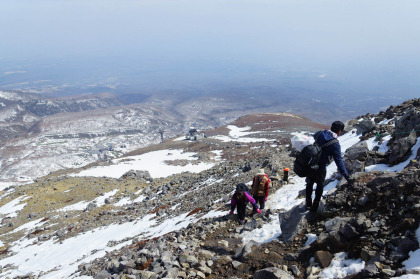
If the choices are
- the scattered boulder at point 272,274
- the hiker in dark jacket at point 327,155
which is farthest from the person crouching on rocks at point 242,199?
the scattered boulder at point 272,274

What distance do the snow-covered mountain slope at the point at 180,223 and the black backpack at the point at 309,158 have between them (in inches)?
70.2

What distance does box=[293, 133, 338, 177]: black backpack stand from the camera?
332 inches

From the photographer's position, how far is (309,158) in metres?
8.49


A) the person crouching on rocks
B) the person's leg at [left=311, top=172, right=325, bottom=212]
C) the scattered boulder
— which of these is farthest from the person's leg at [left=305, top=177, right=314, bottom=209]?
the person crouching on rocks

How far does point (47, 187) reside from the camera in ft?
135

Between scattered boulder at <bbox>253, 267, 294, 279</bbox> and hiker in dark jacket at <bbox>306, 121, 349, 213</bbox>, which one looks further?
hiker in dark jacket at <bbox>306, 121, 349, 213</bbox>

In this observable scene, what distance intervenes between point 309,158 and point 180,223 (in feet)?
38.6

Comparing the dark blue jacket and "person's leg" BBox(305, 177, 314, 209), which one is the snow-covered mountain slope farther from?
the dark blue jacket

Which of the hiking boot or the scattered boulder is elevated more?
the hiking boot

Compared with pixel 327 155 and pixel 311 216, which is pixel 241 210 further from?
pixel 327 155

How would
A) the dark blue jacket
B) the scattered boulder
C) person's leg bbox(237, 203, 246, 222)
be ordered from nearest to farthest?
the scattered boulder → the dark blue jacket → person's leg bbox(237, 203, 246, 222)

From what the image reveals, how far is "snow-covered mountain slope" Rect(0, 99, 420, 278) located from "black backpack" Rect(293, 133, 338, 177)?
1783mm

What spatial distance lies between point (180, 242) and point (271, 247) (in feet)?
14.1

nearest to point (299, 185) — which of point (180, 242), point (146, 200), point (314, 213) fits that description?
point (314, 213)
